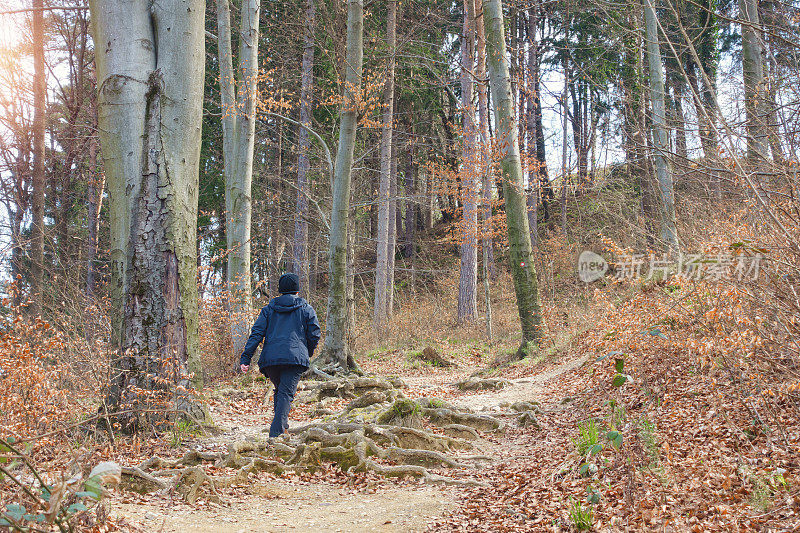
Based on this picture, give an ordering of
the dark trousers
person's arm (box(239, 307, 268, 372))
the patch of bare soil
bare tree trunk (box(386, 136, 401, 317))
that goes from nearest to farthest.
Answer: the patch of bare soil < person's arm (box(239, 307, 268, 372)) < the dark trousers < bare tree trunk (box(386, 136, 401, 317))

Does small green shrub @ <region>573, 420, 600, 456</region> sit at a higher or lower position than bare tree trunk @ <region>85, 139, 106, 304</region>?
lower

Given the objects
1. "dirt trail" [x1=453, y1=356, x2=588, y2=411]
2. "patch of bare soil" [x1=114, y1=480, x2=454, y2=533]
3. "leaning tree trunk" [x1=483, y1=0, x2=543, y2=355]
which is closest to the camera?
"patch of bare soil" [x1=114, y1=480, x2=454, y2=533]

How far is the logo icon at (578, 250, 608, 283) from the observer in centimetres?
1578

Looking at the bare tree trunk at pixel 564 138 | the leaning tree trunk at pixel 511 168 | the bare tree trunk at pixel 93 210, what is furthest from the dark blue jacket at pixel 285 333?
the bare tree trunk at pixel 564 138

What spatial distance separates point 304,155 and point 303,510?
1427 centimetres

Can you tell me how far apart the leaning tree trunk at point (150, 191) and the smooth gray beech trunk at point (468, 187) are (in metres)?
8.90

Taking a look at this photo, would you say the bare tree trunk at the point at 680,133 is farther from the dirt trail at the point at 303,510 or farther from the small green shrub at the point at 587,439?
the dirt trail at the point at 303,510

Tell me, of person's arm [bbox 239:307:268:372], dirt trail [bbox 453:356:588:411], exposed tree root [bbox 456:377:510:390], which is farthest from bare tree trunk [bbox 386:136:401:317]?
person's arm [bbox 239:307:268:372]

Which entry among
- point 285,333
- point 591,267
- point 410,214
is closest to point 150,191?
point 285,333

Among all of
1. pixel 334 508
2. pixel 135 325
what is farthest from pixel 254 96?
pixel 334 508

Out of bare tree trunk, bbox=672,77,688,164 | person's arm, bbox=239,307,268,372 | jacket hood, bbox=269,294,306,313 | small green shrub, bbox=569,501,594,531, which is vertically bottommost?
small green shrub, bbox=569,501,594,531

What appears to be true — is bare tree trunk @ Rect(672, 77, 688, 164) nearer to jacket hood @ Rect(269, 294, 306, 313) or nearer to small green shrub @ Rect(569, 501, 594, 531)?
small green shrub @ Rect(569, 501, 594, 531)

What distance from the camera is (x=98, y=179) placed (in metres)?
16.5

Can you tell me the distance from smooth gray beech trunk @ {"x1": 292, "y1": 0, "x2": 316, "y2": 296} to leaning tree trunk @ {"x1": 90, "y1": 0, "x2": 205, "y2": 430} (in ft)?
30.9
